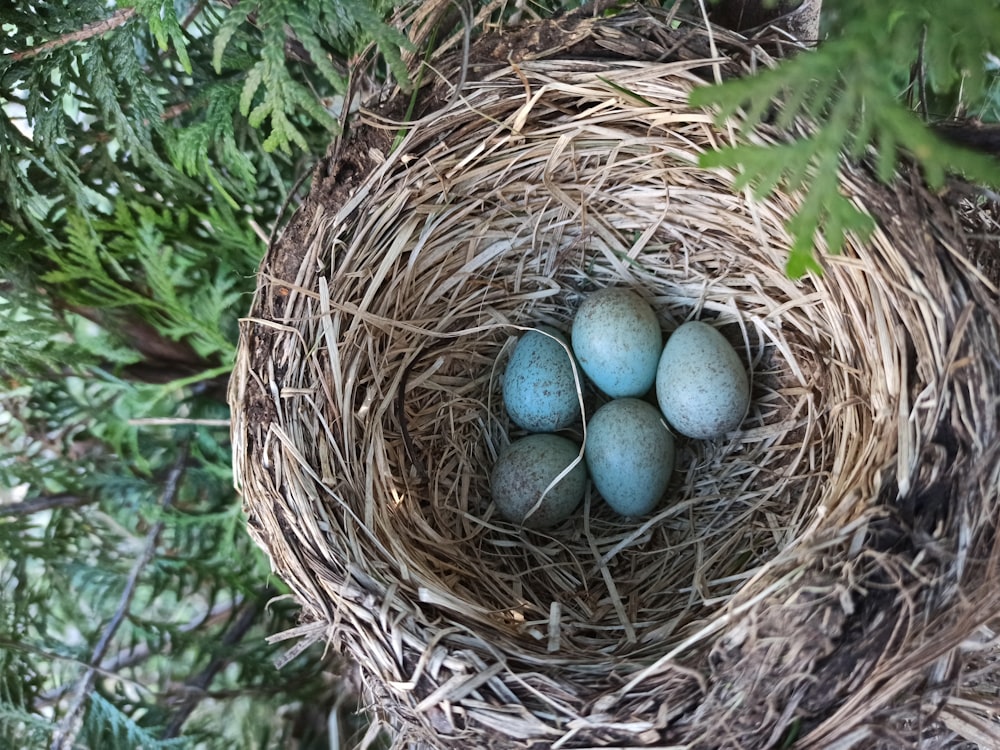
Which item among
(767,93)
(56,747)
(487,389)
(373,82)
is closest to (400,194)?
(373,82)

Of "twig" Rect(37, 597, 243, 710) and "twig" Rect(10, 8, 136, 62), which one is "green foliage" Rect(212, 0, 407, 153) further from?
"twig" Rect(37, 597, 243, 710)

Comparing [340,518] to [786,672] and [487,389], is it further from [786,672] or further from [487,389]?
[786,672]

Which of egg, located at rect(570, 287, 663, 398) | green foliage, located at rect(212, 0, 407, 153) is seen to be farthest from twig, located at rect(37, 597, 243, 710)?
green foliage, located at rect(212, 0, 407, 153)

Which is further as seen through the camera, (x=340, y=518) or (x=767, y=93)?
(x=340, y=518)

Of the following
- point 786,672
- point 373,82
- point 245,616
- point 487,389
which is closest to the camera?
point 786,672

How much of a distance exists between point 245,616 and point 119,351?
1.88 feet

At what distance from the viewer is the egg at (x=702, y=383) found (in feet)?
3.66

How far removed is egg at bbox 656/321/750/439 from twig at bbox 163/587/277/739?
85 cm

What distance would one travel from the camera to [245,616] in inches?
58.2

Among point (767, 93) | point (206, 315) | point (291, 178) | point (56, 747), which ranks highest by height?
point (767, 93)

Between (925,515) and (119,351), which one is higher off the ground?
(119,351)

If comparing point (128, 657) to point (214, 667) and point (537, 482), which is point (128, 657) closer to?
point (214, 667)

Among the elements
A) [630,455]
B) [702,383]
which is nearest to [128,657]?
[630,455]

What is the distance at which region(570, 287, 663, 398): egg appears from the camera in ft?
3.86
